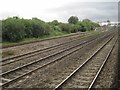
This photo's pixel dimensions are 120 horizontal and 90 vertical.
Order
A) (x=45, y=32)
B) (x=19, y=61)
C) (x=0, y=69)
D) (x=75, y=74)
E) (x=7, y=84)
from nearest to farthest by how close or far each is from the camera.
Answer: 1. (x=7, y=84)
2. (x=75, y=74)
3. (x=0, y=69)
4. (x=19, y=61)
5. (x=45, y=32)

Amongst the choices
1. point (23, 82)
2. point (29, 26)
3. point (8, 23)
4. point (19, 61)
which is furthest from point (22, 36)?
point (23, 82)

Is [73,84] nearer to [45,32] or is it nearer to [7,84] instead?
[7,84]

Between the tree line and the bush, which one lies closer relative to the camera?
the bush

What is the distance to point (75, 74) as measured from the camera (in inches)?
530

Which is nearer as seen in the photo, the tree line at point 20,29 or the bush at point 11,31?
the bush at point 11,31

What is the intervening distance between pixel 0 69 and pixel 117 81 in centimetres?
689

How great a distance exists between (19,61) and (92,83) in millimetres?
7931

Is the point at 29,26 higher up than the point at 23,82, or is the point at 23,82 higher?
the point at 29,26

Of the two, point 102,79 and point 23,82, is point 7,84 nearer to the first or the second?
point 23,82

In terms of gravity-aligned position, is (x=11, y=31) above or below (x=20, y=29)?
below

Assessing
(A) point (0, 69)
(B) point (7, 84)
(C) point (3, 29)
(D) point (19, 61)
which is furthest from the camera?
(C) point (3, 29)

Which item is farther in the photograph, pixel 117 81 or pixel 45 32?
pixel 45 32

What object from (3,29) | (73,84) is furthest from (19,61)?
(3,29)

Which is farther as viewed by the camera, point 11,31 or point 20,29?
point 20,29
